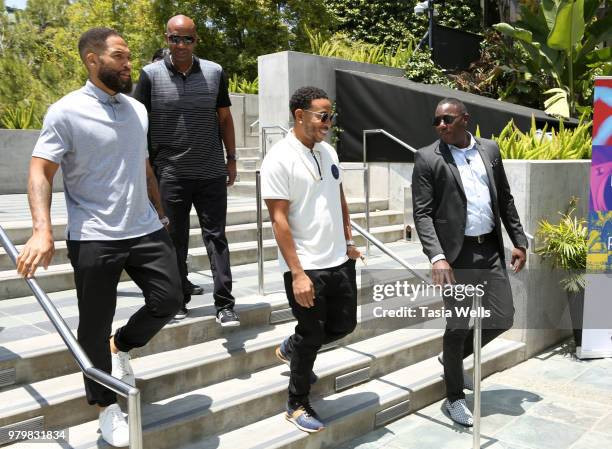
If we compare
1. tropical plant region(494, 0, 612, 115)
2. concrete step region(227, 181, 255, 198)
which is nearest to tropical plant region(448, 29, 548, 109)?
tropical plant region(494, 0, 612, 115)

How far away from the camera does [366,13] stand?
22.5 metres

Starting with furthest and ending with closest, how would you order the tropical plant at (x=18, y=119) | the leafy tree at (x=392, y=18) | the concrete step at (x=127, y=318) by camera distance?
the leafy tree at (x=392, y=18) < the tropical plant at (x=18, y=119) < the concrete step at (x=127, y=318)

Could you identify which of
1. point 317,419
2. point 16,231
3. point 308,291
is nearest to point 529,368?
point 317,419

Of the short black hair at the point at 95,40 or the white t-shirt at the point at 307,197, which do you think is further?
the white t-shirt at the point at 307,197

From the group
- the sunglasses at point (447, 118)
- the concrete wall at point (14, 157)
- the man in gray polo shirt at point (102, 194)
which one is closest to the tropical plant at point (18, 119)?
the concrete wall at point (14, 157)

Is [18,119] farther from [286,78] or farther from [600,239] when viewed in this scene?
[600,239]

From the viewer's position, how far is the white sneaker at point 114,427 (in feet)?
9.77

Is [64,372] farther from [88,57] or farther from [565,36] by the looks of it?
[565,36]

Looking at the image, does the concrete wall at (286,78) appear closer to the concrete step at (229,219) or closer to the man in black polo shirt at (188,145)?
the concrete step at (229,219)

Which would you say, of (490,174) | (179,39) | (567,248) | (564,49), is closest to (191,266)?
(179,39)

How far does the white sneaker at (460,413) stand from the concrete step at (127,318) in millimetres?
1313

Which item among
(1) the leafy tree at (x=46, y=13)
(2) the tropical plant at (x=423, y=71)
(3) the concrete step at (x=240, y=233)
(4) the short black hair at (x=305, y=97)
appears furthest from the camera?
(1) the leafy tree at (x=46, y=13)

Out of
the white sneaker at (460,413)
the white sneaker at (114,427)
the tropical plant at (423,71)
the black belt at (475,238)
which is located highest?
the tropical plant at (423,71)

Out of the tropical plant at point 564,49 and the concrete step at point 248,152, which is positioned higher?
the tropical plant at point 564,49
